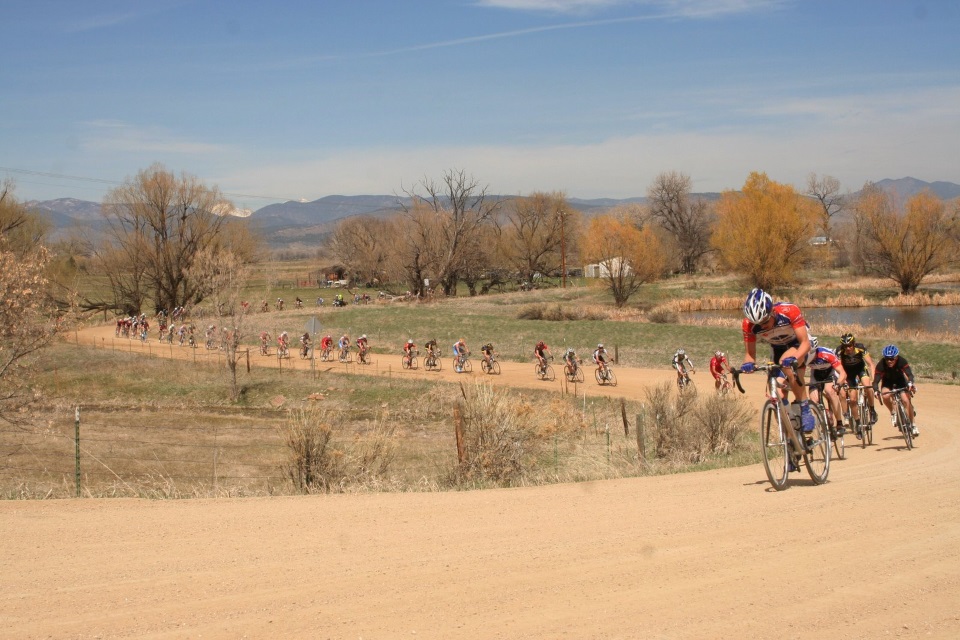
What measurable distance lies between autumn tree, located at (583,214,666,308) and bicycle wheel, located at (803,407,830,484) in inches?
2288

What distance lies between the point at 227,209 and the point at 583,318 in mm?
36336

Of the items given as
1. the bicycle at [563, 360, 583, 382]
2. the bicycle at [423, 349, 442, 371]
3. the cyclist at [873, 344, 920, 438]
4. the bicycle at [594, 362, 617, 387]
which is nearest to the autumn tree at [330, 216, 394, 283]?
the bicycle at [423, 349, 442, 371]

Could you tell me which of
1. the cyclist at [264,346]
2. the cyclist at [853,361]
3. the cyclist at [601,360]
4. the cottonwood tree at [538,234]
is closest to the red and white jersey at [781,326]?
the cyclist at [853,361]

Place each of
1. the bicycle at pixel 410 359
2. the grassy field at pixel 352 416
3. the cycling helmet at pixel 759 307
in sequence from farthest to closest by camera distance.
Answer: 1. the bicycle at pixel 410 359
2. the grassy field at pixel 352 416
3. the cycling helmet at pixel 759 307

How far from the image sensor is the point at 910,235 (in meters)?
66.8

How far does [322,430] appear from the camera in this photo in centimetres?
1350

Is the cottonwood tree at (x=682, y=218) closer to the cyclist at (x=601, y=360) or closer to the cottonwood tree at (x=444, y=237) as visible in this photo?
the cottonwood tree at (x=444, y=237)

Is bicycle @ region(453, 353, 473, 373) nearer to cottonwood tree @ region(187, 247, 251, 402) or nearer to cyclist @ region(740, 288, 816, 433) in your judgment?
cottonwood tree @ region(187, 247, 251, 402)

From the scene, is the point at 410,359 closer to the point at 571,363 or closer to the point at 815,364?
the point at 571,363

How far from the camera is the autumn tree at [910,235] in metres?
65.9

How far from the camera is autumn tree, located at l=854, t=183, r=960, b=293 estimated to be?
65875mm

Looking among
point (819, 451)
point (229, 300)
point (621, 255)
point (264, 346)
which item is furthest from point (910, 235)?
point (819, 451)

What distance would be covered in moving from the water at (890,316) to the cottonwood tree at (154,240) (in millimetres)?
41241

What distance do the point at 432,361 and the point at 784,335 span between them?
2695 cm
